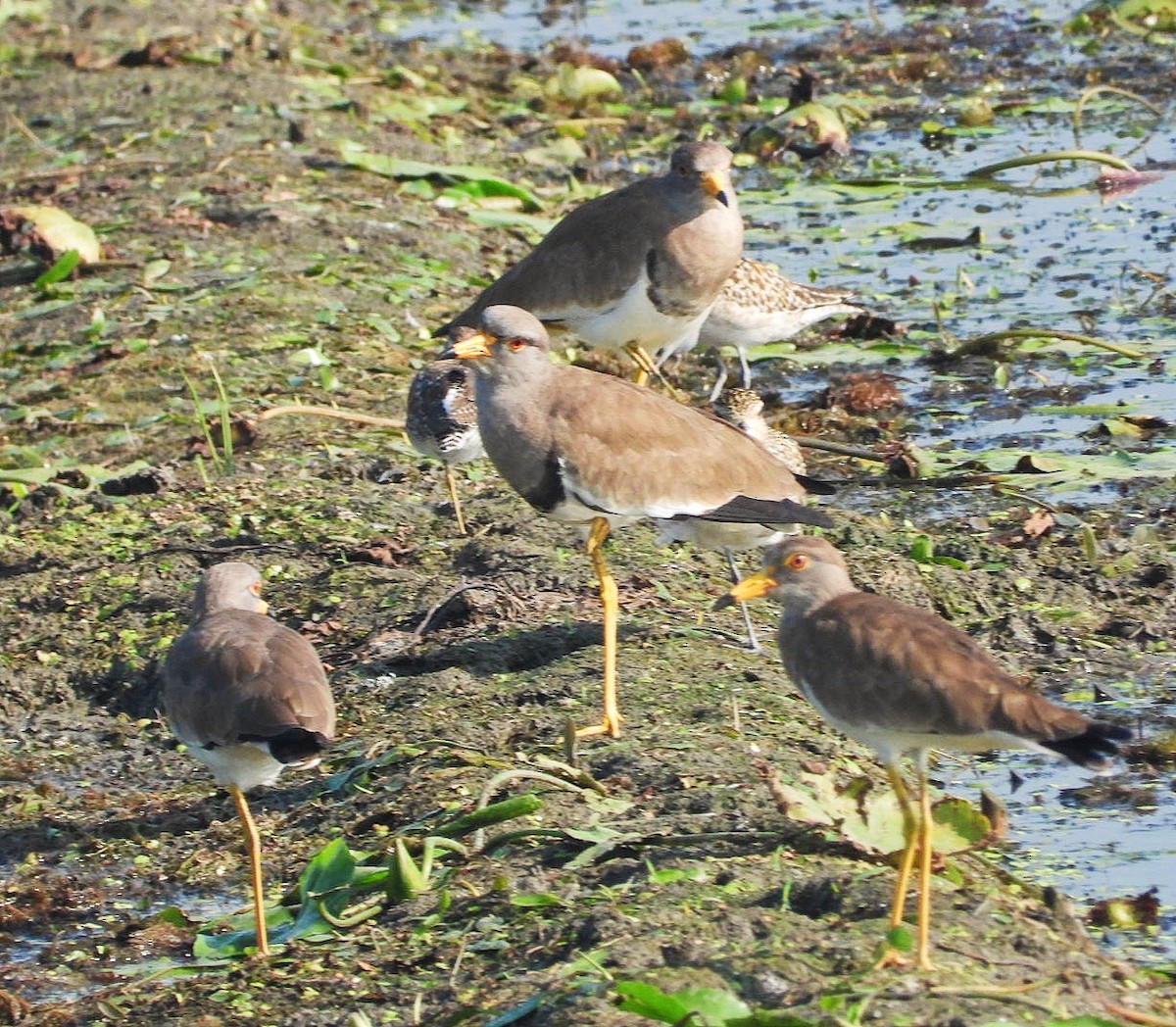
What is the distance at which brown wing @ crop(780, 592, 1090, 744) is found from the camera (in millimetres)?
4750

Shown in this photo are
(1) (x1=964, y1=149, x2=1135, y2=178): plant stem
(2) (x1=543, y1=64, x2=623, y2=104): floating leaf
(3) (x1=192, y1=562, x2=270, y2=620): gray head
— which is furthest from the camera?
(2) (x1=543, y1=64, x2=623, y2=104): floating leaf

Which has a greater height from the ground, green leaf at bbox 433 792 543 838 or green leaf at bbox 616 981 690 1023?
green leaf at bbox 616 981 690 1023

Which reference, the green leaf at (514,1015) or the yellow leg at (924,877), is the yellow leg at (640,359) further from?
the green leaf at (514,1015)

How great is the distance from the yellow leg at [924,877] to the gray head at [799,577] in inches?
23.9

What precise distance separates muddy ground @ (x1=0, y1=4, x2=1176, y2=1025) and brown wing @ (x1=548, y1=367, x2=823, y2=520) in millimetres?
596

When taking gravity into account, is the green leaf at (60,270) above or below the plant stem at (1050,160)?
below

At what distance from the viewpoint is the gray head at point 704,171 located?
8.85 metres

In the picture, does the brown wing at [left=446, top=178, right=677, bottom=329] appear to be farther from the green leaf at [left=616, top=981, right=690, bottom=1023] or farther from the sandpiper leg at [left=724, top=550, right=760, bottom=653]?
the green leaf at [left=616, top=981, right=690, bottom=1023]

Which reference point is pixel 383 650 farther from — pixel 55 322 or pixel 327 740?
pixel 55 322

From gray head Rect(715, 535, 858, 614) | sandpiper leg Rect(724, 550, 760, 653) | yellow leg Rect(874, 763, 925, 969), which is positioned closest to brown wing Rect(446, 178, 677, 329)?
sandpiper leg Rect(724, 550, 760, 653)

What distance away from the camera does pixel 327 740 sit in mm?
5496

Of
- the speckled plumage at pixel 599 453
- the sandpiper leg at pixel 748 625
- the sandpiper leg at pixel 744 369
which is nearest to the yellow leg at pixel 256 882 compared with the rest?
the speckled plumage at pixel 599 453

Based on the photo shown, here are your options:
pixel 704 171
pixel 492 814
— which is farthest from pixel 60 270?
pixel 492 814

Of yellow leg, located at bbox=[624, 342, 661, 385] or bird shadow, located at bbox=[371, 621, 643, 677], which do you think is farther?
yellow leg, located at bbox=[624, 342, 661, 385]
